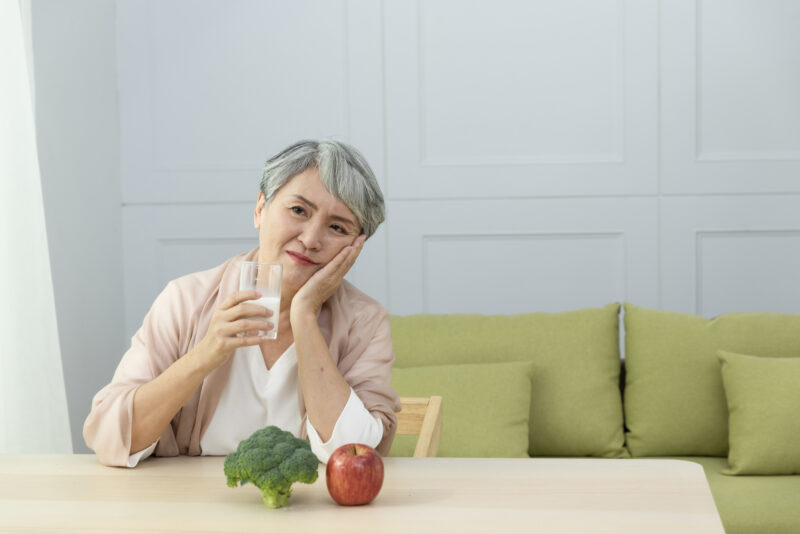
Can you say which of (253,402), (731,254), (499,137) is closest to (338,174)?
(253,402)

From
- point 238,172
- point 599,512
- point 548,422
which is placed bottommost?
point 548,422

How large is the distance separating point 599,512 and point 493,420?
1400 millimetres

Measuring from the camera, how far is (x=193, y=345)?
175 centimetres

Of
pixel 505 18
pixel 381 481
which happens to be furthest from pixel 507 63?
pixel 381 481

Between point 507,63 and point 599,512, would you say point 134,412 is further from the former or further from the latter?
point 507,63

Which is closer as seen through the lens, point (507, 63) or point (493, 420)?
point (493, 420)

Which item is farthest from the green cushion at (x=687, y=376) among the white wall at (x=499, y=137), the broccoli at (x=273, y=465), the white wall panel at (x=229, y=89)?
the broccoli at (x=273, y=465)

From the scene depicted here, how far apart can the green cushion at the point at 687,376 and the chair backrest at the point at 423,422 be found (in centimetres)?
98

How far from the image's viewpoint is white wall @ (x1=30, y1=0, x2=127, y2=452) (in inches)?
123

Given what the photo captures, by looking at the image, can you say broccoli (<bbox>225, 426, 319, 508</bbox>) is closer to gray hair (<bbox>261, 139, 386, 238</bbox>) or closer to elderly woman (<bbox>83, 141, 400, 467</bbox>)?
elderly woman (<bbox>83, 141, 400, 467</bbox>)

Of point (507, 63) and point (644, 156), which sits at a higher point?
point (507, 63)

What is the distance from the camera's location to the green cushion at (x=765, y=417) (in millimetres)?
2625

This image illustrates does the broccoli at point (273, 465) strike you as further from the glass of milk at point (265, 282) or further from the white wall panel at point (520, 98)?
the white wall panel at point (520, 98)

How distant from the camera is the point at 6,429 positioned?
2.62 meters
